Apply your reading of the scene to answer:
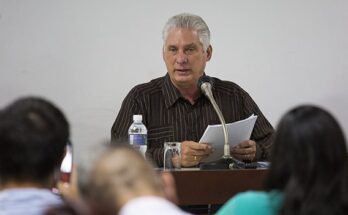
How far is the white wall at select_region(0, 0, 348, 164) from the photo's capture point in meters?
3.43

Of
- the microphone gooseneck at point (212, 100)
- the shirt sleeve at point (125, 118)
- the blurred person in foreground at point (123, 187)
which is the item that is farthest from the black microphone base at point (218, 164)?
the blurred person in foreground at point (123, 187)

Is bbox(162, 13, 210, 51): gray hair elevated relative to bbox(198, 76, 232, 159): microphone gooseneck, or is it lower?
elevated

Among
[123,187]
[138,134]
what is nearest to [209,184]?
[138,134]

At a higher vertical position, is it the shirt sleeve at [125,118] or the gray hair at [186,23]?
the gray hair at [186,23]

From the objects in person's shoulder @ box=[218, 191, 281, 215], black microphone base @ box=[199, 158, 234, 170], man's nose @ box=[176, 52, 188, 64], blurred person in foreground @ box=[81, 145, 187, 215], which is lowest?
black microphone base @ box=[199, 158, 234, 170]

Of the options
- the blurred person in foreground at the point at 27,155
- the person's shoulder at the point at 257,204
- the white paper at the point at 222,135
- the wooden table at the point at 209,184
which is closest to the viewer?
the blurred person in foreground at the point at 27,155

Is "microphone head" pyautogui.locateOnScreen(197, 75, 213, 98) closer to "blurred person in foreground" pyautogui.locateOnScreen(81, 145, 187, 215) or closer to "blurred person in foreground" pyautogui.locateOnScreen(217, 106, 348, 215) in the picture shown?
"blurred person in foreground" pyautogui.locateOnScreen(217, 106, 348, 215)

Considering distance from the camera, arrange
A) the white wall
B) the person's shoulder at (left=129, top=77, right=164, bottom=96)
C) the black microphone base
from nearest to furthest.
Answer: the black microphone base
the person's shoulder at (left=129, top=77, right=164, bottom=96)
the white wall

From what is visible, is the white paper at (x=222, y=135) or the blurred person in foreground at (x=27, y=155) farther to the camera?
the white paper at (x=222, y=135)

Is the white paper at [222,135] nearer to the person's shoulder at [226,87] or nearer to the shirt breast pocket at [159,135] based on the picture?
the shirt breast pocket at [159,135]

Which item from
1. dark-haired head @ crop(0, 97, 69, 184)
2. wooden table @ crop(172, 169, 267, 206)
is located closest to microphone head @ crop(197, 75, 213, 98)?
wooden table @ crop(172, 169, 267, 206)

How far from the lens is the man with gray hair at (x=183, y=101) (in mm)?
2875

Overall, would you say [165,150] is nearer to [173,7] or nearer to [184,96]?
[184,96]

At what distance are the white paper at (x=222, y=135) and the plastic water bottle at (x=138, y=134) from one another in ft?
0.87
